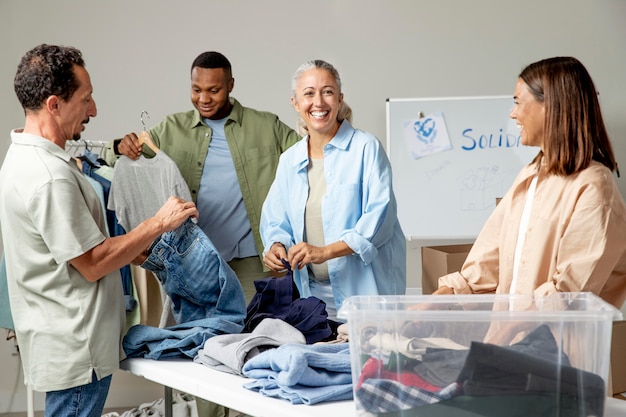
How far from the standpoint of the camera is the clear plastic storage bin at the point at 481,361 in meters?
1.42

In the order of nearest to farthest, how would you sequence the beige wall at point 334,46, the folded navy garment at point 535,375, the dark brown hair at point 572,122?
1. the folded navy garment at point 535,375
2. the dark brown hair at point 572,122
3. the beige wall at point 334,46

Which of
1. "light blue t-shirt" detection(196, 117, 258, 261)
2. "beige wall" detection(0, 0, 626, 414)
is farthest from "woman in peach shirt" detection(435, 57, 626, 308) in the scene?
"beige wall" detection(0, 0, 626, 414)

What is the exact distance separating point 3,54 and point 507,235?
3515 millimetres

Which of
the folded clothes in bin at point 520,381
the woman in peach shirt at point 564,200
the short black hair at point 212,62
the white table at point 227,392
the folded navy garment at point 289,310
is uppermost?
the short black hair at point 212,62

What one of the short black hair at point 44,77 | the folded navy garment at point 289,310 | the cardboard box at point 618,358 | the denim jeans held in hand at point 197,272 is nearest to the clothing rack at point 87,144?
the denim jeans held in hand at point 197,272

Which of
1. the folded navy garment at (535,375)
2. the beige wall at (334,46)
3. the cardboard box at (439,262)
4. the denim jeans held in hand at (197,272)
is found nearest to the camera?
the folded navy garment at (535,375)

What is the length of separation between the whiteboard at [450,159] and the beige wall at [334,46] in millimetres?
158

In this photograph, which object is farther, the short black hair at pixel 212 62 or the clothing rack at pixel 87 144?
the clothing rack at pixel 87 144

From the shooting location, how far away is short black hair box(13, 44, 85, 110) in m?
2.08

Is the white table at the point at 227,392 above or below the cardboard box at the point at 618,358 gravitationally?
above

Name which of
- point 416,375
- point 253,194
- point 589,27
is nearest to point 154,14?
point 253,194

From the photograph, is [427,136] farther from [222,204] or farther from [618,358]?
[222,204]

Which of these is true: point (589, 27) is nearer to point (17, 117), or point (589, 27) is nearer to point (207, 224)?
point (207, 224)

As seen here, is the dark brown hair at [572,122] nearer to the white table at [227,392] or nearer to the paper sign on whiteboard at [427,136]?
the white table at [227,392]
